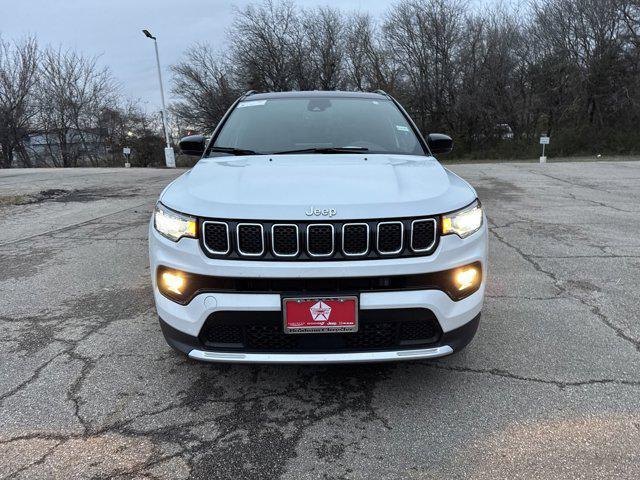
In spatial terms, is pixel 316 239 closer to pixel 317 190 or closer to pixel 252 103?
pixel 317 190

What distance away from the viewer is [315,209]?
2287mm

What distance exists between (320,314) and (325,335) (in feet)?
0.43

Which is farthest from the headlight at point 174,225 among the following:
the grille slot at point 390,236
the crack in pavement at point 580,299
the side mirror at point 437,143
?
the crack in pavement at point 580,299

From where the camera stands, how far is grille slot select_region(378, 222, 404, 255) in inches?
90.1

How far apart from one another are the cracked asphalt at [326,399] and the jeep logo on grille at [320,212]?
1069 mm

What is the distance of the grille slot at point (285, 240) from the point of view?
2.26 m

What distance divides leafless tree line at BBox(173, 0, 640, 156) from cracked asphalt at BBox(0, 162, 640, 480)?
34982 millimetres

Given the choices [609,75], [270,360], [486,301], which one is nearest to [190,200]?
[270,360]

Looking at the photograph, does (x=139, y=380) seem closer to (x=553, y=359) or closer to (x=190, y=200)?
(x=190, y=200)

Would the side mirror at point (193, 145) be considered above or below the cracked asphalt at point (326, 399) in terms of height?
above

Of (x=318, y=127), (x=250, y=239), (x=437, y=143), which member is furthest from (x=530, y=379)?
(x=318, y=127)

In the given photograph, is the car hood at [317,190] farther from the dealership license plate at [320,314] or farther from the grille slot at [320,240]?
the dealership license plate at [320,314]

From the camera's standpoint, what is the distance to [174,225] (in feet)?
8.04

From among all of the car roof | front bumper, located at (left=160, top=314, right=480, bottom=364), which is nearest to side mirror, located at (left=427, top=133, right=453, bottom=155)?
the car roof
